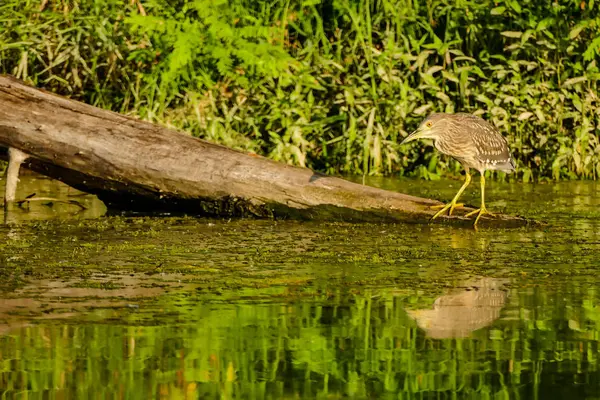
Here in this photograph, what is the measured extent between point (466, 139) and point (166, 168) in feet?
7.09

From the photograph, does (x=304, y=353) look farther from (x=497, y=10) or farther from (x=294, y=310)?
(x=497, y=10)

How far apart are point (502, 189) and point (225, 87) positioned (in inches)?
127

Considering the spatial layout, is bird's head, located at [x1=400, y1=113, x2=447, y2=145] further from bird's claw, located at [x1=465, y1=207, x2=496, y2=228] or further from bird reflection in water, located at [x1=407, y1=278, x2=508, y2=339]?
bird reflection in water, located at [x1=407, y1=278, x2=508, y2=339]

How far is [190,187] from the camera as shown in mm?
9945

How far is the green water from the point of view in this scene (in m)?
5.21

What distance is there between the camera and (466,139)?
10.2m

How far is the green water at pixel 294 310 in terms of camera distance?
17.1 ft

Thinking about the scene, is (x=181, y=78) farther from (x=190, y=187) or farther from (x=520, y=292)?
(x=520, y=292)

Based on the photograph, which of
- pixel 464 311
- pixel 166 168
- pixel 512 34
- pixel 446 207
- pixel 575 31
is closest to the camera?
pixel 464 311

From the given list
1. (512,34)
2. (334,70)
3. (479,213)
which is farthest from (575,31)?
(479,213)

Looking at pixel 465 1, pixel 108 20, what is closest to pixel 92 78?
pixel 108 20

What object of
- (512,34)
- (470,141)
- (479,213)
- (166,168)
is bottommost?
(479,213)

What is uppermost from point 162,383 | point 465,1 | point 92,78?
point 465,1

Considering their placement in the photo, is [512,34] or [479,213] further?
[512,34]
